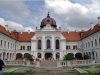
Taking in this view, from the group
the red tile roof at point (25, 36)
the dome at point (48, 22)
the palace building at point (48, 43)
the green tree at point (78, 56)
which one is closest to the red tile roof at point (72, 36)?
the palace building at point (48, 43)

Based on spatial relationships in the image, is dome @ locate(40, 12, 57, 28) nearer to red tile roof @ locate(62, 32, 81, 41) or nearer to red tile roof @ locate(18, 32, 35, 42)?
red tile roof @ locate(62, 32, 81, 41)

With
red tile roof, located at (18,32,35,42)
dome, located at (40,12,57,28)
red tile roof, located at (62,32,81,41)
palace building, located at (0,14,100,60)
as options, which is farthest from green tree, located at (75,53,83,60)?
red tile roof, located at (18,32,35,42)

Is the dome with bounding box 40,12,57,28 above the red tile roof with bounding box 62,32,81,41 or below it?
above

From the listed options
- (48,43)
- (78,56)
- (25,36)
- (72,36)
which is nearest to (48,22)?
(48,43)

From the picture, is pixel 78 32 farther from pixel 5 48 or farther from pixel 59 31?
pixel 5 48

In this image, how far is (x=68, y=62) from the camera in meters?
36.6

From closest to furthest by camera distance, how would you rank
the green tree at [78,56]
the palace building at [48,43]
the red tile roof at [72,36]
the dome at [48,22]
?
1. the green tree at [78,56]
2. the palace building at [48,43]
3. the dome at [48,22]
4. the red tile roof at [72,36]

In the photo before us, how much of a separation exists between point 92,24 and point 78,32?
10.2 metres

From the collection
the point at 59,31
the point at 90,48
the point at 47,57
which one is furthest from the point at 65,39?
the point at 90,48

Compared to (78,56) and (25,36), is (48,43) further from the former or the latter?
(78,56)

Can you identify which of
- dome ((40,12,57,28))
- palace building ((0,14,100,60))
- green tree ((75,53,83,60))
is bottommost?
green tree ((75,53,83,60))

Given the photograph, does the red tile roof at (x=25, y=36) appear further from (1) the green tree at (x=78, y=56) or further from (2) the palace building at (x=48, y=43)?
(1) the green tree at (x=78, y=56)

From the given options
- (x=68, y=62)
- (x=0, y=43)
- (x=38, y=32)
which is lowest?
(x=68, y=62)

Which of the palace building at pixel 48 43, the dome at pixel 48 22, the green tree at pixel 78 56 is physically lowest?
the green tree at pixel 78 56
